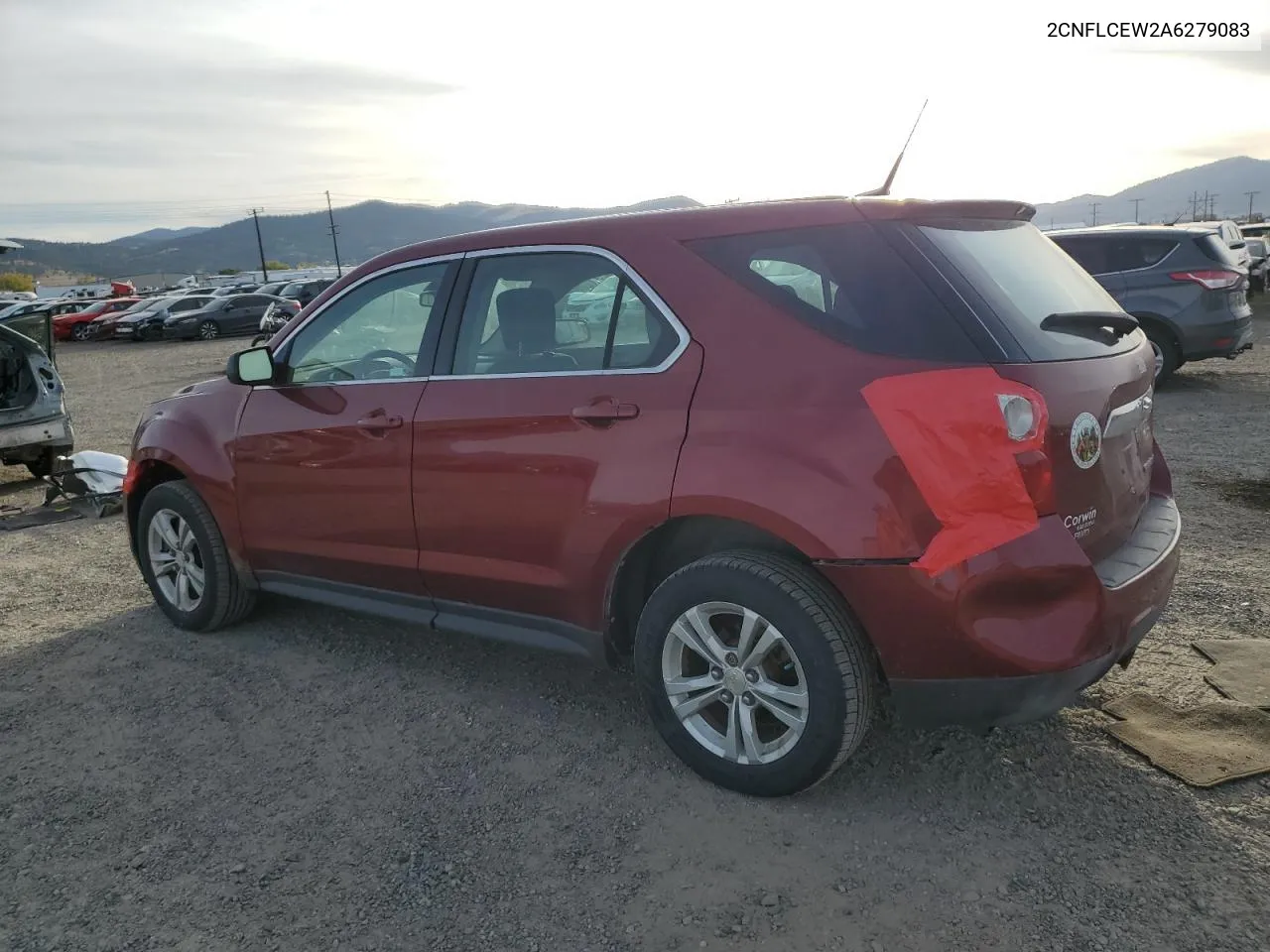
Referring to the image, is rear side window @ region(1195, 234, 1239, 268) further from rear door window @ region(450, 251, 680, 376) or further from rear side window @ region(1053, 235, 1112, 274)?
rear door window @ region(450, 251, 680, 376)

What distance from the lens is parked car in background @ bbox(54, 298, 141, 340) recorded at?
35625 millimetres

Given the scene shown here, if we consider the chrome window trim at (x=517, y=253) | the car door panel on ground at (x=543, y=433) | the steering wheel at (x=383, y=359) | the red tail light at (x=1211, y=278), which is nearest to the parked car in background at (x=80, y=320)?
the red tail light at (x=1211, y=278)

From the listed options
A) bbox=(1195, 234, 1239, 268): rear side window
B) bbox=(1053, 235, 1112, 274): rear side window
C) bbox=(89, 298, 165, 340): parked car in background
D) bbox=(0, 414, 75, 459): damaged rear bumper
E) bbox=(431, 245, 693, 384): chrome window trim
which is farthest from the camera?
bbox=(89, 298, 165, 340): parked car in background

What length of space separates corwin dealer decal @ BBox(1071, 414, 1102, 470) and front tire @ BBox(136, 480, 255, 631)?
11.5ft

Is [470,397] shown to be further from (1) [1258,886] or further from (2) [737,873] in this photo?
(1) [1258,886]

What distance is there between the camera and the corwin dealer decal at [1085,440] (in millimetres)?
2762

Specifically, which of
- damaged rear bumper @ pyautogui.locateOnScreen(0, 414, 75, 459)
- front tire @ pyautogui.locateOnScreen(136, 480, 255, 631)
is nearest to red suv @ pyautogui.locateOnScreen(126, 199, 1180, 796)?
front tire @ pyautogui.locateOnScreen(136, 480, 255, 631)

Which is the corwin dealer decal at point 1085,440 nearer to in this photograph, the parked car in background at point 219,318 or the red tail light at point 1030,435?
the red tail light at point 1030,435

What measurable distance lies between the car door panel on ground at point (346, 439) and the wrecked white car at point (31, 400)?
511cm

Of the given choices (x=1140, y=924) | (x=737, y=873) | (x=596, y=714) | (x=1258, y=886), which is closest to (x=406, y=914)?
(x=737, y=873)

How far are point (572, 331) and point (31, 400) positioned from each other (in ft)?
22.9

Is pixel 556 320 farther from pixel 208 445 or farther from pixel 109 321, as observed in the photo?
pixel 109 321

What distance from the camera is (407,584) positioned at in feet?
13.0

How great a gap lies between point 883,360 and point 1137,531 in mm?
1010
